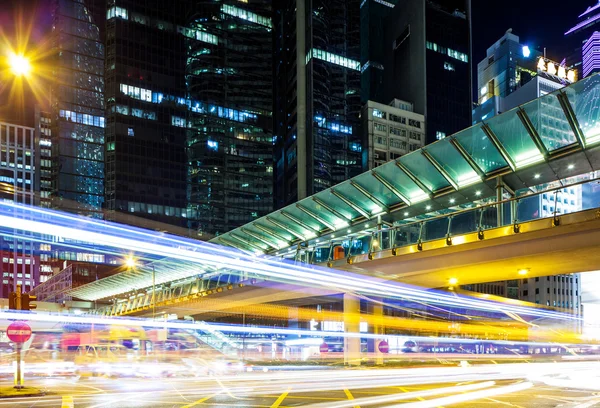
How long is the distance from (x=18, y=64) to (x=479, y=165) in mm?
14688

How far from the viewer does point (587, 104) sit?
53.6 ft

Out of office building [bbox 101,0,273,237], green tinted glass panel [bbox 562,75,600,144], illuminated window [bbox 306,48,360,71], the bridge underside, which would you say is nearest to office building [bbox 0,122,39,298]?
office building [bbox 101,0,273,237]

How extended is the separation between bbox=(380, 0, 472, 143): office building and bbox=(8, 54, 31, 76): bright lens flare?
122 meters

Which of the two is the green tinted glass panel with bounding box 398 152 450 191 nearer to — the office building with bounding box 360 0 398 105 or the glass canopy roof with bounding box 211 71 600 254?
the glass canopy roof with bounding box 211 71 600 254

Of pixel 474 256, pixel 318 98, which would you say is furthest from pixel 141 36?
pixel 474 256

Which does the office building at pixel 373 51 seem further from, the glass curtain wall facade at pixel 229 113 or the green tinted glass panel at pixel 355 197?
the green tinted glass panel at pixel 355 197

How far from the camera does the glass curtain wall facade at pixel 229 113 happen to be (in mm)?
122875

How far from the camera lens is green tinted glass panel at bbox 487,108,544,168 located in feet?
59.0

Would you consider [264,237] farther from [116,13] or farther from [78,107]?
[116,13]

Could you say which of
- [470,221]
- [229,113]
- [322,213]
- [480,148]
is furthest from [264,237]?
[229,113]

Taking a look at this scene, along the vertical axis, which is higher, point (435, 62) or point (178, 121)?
point (435, 62)

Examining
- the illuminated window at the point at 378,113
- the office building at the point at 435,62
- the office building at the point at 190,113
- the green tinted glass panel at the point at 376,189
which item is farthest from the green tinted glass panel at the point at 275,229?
the office building at the point at 435,62

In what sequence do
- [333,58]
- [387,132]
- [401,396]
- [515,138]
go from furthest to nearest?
[387,132] → [333,58] → [515,138] → [401,396]

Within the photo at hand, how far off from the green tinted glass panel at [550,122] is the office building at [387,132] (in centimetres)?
10320
